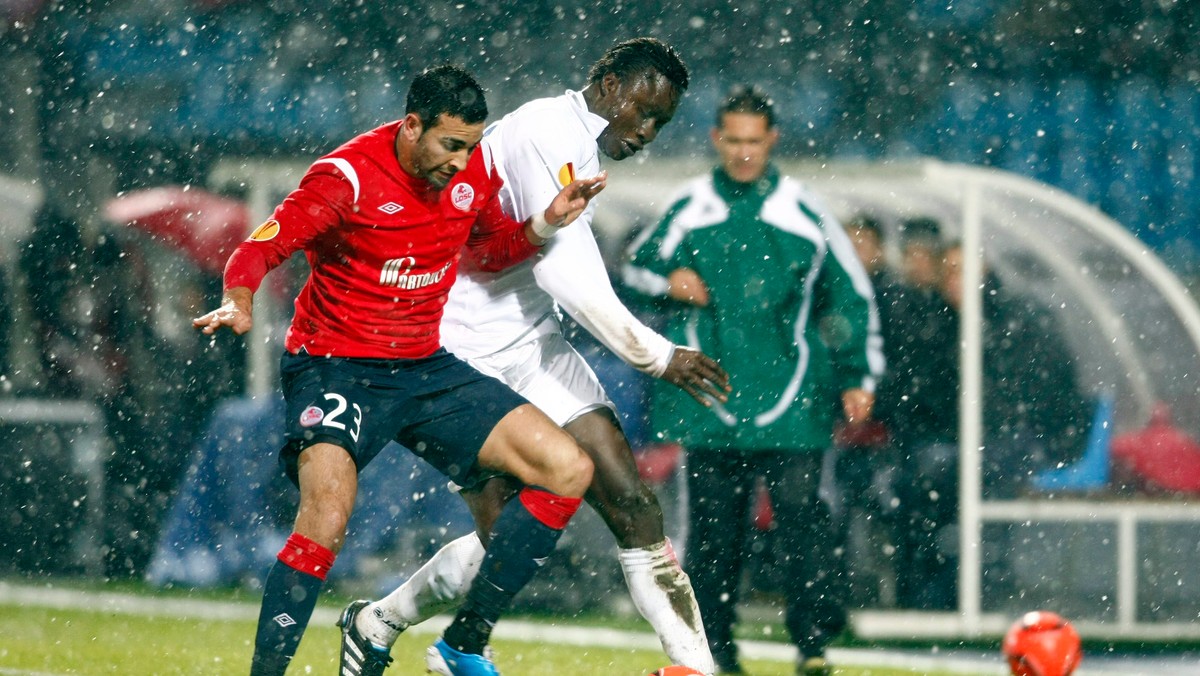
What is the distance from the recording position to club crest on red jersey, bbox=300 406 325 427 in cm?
458

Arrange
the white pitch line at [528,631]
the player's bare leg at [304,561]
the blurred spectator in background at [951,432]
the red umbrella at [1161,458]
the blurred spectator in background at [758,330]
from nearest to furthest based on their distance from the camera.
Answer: the player's bare leg at [304,561]
the blurred spectator in background at [758,330]
the white pitch line at [528,631]
the blurred spectator in background at [951,432]
the red umbrella at [1161,458]

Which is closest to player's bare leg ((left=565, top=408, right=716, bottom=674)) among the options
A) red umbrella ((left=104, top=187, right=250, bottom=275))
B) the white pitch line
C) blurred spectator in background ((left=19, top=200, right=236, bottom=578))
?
the white pitch line

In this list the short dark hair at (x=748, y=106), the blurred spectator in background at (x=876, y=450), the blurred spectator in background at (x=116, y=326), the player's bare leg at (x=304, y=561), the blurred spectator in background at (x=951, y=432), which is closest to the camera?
the player's bare leg at (x=304, y=561)

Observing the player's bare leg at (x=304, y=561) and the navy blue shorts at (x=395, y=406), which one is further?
the navy blue shorts at (x=395, y=406)

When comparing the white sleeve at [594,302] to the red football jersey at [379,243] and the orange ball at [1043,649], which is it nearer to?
the red football jersey at [379,243]

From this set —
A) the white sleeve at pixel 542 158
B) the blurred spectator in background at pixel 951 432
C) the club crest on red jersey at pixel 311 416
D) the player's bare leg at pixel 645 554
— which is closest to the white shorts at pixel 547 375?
the player's bare leg at pixel 645 554

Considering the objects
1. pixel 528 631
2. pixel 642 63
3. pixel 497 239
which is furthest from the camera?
pixel 528 631

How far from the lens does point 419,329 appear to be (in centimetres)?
491

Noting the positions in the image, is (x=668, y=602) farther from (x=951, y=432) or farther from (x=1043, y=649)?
(x=951, y=432)

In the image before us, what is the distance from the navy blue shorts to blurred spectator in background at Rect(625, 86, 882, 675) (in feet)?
5.29

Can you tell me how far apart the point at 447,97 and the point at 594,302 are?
0.67m

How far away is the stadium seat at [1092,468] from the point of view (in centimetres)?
830

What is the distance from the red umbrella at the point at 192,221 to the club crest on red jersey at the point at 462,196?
589cm

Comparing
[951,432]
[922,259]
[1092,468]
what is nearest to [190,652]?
[922,259]
